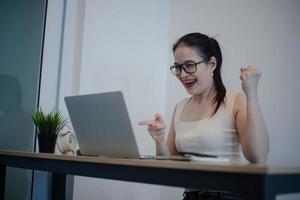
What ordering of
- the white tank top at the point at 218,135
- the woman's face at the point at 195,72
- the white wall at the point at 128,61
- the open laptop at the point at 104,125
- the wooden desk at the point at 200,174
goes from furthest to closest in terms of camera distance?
1. the white wall at the point at 128,61
2. the woman's face at the point at 195,72
3. the white tank top at the point at 218,135
4. the open laptop at the point at 104,125
5. the wooden desk at the point at 200,174

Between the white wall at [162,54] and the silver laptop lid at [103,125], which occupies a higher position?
the white wall at [162,54]

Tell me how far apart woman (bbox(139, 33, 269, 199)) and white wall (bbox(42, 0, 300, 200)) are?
20.7 inches

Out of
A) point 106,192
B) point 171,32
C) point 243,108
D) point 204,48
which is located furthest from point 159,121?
point 171,32

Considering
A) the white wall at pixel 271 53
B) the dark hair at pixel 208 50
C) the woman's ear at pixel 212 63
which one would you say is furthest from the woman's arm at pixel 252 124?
the white wall at pixel 271 53

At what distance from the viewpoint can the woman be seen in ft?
4.28

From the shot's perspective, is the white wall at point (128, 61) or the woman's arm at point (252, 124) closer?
the woman's arm at point (252, 124)

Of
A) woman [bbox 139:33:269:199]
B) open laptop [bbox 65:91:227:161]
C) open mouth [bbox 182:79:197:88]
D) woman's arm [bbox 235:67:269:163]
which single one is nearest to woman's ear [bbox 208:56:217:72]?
woman [bbox 139:33:269:199]

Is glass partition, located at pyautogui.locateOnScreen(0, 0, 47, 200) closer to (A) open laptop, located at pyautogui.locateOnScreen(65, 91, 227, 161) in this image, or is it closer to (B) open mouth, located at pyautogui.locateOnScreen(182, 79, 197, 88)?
(A) open laptop, located at pyautogui.locateOnScreen(65, 91, 227, 161)

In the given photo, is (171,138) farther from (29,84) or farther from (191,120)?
(29,84)

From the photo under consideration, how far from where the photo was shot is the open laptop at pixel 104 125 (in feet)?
3.47

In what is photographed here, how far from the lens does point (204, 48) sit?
1.62 metres

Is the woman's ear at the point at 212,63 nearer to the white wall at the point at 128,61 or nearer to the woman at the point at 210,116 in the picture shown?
the woman at the point at 210,116

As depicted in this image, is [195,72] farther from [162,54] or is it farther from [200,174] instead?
[162,54]

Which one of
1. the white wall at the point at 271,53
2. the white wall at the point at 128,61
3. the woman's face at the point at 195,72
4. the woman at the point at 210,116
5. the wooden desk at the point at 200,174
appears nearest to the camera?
the wooden desk at the point at 200,174
